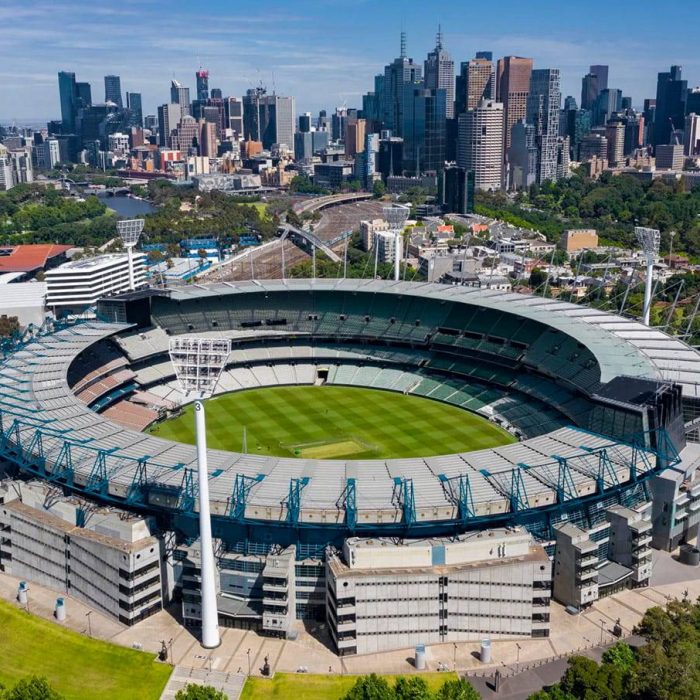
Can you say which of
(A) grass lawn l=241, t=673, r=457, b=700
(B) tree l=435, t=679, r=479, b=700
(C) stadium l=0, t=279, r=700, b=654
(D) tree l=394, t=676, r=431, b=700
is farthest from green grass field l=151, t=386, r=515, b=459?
(D) tree l=394, t=676, r=431, b=700

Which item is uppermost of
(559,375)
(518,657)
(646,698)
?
(559,375)

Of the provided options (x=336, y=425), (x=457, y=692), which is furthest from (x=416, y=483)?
(x=336, y=425)

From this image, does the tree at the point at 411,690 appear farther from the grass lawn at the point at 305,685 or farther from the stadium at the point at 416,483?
the stadium at the point at 416,483

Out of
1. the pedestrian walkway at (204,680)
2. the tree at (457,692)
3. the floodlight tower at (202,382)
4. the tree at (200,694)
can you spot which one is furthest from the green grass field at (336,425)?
the tree at (200,694)

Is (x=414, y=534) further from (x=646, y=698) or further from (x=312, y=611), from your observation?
(x=646, y=698)

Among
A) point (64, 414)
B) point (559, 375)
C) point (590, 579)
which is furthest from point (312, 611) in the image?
point (559, 375)

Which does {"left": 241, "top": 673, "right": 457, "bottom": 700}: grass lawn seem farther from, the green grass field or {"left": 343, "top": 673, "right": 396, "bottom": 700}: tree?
the green grass field
